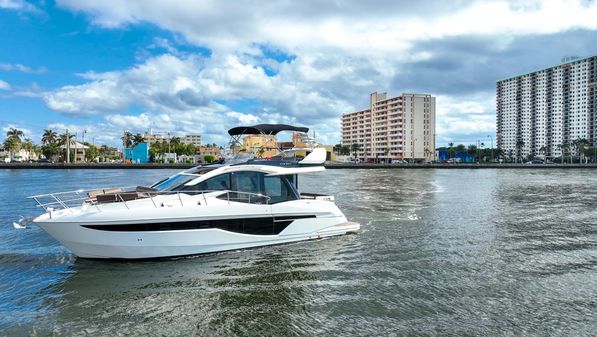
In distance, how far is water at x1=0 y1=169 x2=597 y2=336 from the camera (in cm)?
759

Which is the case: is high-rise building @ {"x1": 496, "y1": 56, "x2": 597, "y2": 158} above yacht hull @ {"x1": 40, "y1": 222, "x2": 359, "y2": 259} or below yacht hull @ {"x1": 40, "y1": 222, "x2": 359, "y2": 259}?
above

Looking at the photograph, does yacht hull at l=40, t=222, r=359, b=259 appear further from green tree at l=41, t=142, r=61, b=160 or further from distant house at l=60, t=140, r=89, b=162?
distant house at l=60, t=140, r=89, b=162

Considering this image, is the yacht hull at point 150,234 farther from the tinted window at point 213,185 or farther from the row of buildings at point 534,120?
the row of buildings at point 534,120

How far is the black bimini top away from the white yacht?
136 centimetres

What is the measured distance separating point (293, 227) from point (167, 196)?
14.3ft

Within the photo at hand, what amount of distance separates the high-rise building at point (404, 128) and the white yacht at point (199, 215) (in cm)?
14824

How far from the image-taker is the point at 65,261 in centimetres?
1167

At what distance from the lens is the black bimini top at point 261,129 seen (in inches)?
618

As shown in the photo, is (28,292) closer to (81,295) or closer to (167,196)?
(81,295)

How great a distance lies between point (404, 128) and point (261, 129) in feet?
485

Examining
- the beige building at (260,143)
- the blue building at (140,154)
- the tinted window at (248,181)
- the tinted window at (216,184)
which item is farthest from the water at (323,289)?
the blue building at (140,154)

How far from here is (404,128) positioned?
156375mm

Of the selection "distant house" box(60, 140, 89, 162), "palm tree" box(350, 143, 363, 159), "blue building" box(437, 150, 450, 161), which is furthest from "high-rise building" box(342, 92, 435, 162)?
→ "distant house" box(60, 140, 89, 162)

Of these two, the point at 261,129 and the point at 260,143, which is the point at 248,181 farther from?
the point at 260,143
